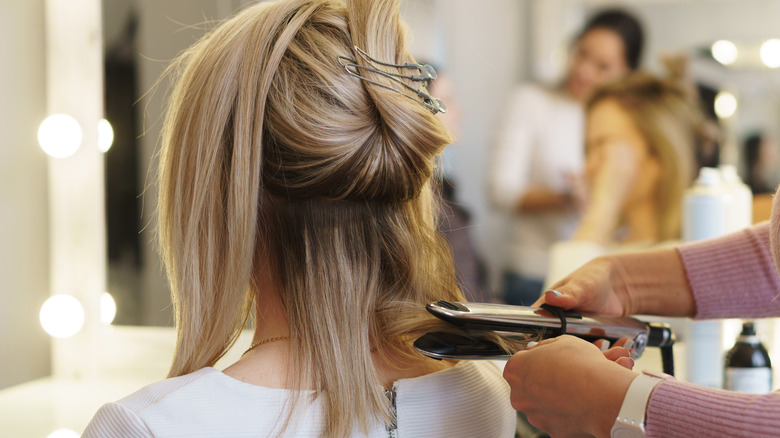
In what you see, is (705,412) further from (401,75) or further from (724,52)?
(724,52)

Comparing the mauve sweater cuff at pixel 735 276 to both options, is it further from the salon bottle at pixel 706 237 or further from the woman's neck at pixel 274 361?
the woman's neck at pixel 274 361

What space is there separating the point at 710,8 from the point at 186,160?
1.89 meters

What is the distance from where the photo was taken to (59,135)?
1078mm

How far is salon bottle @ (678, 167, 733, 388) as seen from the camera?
3.15 feet

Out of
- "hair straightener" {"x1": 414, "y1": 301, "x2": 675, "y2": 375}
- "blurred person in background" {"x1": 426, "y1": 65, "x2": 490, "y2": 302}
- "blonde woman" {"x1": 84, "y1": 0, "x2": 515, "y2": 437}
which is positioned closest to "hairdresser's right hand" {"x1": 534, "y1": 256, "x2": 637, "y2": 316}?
"hair straightener" {"x1": 414, "y1": 301, "x2": 675, "y2": 375}

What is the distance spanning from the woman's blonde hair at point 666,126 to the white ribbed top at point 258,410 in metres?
1.55

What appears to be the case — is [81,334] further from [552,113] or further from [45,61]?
[552,113]

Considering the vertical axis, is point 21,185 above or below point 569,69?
below

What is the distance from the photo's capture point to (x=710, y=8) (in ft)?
6.49

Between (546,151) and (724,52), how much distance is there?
58cm

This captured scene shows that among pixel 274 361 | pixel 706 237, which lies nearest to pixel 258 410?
pixel 274 361

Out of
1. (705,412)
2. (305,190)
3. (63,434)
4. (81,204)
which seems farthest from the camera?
(81,204)

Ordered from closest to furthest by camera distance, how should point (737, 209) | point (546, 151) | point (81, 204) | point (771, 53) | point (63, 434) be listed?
point (63, 434)
point (737, 209)
point (81, 204)
point (771, 53)
point (546, 151)

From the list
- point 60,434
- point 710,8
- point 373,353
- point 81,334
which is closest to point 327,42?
point 373,353
